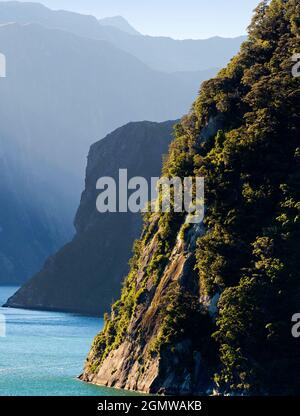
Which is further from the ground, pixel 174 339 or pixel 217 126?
pixel 217 126

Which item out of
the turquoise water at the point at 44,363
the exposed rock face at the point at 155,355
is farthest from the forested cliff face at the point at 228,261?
the turquoise water at the point at 44,363

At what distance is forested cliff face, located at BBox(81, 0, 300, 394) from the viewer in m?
102

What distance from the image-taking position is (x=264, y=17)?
135 metres

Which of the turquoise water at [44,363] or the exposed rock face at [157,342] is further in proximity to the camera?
the turquoise water at [44,363]

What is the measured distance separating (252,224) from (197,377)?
16.3 meters

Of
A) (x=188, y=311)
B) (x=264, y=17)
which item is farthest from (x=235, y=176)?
(x=264, y=17)

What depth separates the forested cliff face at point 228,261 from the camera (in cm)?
10200

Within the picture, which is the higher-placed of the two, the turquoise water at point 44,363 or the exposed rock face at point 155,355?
the exposed rock face at point 155,355

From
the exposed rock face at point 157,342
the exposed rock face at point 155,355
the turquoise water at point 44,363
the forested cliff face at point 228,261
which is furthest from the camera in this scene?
the turquoise water at point 44,363

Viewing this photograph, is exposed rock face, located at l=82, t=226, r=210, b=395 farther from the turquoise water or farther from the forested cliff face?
the turquoise water

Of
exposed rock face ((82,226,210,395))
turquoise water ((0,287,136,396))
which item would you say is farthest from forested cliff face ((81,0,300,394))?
turquoise water ((0,287,136,396))

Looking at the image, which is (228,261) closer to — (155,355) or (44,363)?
(155,355)

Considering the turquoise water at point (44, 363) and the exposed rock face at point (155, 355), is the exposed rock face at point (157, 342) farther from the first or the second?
the turquoise water at point (44, 363)
